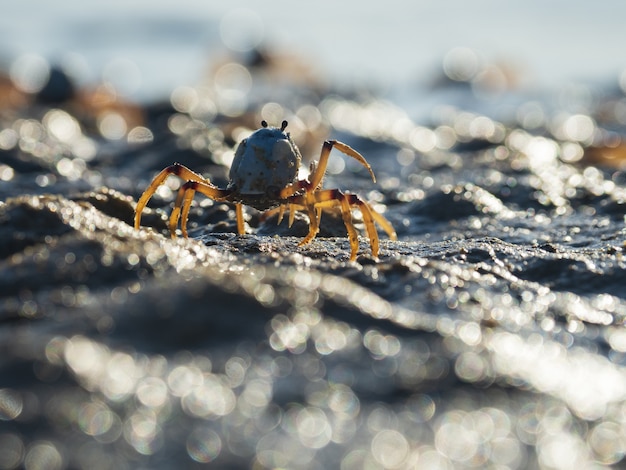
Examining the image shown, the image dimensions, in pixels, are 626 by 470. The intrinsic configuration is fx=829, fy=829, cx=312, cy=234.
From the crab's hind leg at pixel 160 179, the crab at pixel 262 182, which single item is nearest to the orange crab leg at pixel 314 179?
the crab at pixel 262 182

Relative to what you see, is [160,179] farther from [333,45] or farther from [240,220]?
[333,45]

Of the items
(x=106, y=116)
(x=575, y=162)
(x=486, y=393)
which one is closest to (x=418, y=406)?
(x=486, y=393)

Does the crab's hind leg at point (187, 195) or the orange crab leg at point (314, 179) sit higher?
the orange crab leg at point (314, 179)

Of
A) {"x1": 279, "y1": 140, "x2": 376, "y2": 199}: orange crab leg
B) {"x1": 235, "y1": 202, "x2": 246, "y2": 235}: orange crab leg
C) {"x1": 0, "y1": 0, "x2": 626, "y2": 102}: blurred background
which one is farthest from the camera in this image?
{"x1": 0, "y1": 0, "x2": 626, "y2": 102}: blurred background

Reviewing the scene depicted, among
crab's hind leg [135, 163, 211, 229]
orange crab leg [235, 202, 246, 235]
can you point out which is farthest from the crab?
orange crab leg [235, 202, 246, 235]

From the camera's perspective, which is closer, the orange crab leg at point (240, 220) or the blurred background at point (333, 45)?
the orange crab leg at point (240, 220)

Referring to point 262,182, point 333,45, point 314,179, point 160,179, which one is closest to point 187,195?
point 160,179

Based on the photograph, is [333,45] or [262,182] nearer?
[262,182]

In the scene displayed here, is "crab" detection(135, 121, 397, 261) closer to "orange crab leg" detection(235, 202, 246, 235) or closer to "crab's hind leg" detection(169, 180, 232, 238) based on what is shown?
"crab's hind leg" detection(169, 180, 232, 238)

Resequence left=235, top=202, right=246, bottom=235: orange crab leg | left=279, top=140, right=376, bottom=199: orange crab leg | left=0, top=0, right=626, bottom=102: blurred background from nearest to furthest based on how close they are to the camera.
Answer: left=279, top=140, right=376, bottom=199: orange crab leg, left=235, top=202, right=246, bottom=235: orange crab leg, left=0, top=0, right=626, bottom=102: blurred background

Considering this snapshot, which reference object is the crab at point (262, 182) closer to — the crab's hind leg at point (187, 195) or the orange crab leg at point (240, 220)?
the crab's hind leg at point (187, 195)

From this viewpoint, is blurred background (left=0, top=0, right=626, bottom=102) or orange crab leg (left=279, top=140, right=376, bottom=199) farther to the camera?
blurred background (left=0, top=0, right=626, bottom=102)
